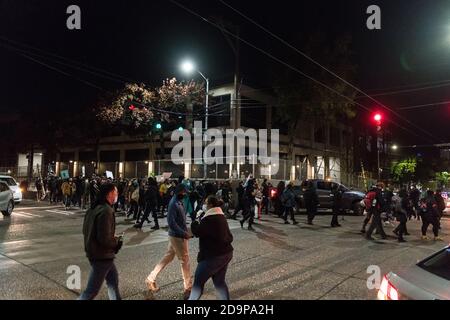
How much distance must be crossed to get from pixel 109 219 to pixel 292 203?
10.3 m

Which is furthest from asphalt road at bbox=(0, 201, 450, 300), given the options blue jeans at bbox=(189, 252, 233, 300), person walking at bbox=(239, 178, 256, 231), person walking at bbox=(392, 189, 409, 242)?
blue jeans at bbox=(189, 252, 233, 300)

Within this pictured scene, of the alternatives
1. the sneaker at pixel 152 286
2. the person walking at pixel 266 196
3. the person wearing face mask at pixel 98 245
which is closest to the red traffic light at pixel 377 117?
the person walking at pixel 266 196

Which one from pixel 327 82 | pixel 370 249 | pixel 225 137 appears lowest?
pixel 370 249

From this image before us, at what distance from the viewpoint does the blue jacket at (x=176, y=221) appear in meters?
5.70

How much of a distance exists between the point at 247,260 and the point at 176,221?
Answer: 9.15 ft

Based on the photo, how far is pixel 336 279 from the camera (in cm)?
659

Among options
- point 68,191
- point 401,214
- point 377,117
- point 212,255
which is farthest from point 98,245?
point 377,117

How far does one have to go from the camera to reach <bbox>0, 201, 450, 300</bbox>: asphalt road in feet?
19.2

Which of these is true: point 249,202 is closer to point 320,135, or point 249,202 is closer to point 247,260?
point 247,260

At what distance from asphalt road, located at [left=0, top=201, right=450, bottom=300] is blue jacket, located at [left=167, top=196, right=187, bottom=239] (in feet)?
3.03

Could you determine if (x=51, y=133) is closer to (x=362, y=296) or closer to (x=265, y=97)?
(x=265, y=97)

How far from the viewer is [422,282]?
11.1ft

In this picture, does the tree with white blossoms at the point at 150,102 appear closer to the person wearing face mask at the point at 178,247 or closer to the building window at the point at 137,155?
the building window at the point at 137,155
